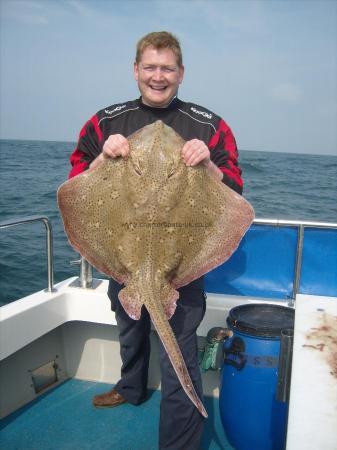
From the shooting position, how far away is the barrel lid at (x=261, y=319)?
3.24 meters

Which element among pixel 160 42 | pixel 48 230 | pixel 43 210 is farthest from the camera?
pixel 43 210

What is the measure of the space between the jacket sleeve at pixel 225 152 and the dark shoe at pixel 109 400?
2436 millimetres

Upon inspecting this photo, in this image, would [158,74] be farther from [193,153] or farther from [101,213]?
[101,213]

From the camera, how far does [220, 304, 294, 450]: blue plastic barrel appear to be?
10.6 ft

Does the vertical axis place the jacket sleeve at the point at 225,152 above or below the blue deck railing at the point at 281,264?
above

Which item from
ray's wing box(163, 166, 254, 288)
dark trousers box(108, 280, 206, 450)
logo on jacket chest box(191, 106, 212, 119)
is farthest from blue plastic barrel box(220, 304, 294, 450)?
logo on jacket chest box(191, 106, 212, 119)

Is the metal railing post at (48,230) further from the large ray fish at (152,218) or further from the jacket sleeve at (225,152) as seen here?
the jacket sleeve at (225,152)

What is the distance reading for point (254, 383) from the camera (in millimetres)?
3277

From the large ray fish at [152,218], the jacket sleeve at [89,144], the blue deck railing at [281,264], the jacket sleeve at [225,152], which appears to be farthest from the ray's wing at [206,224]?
the blue deck railing at [281,264]

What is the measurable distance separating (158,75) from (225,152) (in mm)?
714

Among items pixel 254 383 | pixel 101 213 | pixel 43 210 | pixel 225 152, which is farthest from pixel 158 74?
pixel 43 210

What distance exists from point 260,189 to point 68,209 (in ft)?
73.3

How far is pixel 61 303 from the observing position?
172 inches

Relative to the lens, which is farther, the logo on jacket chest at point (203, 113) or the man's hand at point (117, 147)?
the logo on jacket chest at point (203, 113)
